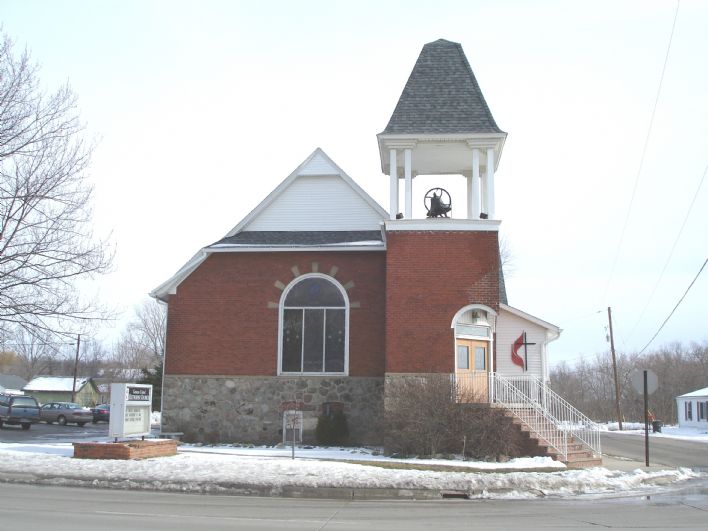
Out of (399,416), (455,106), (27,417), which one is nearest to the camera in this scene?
(399,416)

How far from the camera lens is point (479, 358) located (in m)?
21.5

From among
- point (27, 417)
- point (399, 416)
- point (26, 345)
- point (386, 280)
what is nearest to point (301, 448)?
point (399, 416)

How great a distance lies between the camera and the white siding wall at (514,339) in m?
25.3

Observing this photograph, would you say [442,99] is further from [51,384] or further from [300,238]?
[51,384]

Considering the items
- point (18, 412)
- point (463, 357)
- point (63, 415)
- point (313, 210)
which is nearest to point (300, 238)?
point (313, 210)

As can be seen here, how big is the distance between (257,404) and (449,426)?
6839 mm

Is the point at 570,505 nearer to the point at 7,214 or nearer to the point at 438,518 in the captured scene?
the point at 438,518

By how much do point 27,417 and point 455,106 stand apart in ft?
89.6

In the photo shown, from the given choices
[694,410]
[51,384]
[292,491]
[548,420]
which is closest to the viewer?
[292,491]

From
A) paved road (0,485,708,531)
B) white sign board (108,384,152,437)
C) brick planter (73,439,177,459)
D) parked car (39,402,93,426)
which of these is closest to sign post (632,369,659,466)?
paved road (0,485,708,531)

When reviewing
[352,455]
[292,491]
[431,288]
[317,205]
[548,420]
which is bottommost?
[292,491]

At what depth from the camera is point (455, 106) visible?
22562mm

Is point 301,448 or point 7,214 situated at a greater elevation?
point 7,214

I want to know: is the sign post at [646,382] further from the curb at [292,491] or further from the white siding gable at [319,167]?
the white siding gable at [319,167]
